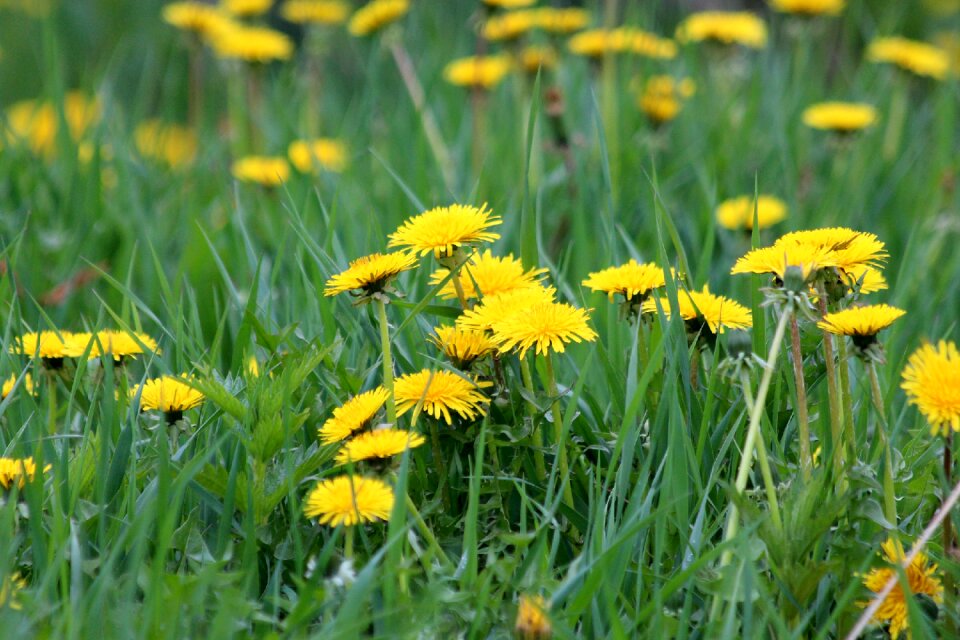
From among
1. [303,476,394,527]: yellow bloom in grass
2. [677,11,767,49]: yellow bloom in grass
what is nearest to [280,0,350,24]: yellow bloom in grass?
[677,11,767,49]: yellow bloom in grass

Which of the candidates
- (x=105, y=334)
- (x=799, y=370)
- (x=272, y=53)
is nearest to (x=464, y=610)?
(x=799, y=370)

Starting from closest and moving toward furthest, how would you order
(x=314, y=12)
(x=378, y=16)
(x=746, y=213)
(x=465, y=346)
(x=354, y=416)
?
(x=354, y=416) < (x=465, y=346) < (x=746, y=213) < (x=378, y=16) < (x=314, y=12)

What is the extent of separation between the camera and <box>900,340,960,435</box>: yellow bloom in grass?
1.05 meters

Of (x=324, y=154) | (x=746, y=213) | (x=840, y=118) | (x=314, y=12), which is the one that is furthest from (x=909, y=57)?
(x=314, y=12)

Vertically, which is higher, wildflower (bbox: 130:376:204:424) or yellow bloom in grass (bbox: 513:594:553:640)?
wildflower (bbox: 130:376:204:424)

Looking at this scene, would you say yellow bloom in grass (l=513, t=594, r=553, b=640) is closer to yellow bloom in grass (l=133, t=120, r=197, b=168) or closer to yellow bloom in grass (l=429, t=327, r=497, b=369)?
yellow bloom in grass (l=429, t=327, r=497, b=369)

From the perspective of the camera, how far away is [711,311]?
133 centimetres

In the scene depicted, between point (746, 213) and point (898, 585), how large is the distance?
1301 mm

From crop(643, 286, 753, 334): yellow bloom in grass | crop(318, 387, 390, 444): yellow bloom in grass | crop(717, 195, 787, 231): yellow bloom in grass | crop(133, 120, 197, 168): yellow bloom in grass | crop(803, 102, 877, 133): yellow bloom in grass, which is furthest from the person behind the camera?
crop(133, 120, 197, 168): yellow bloom in grass

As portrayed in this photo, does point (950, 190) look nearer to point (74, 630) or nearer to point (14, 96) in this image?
point (74, 630)

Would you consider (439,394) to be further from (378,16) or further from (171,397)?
(378,16)

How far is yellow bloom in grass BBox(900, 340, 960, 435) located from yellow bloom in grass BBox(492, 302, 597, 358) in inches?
13.4

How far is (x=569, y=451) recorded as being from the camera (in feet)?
4.55

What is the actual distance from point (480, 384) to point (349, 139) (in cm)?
195
